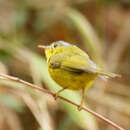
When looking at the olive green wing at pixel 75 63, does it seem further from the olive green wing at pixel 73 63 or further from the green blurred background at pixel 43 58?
the green blurred background at pixel 43 58

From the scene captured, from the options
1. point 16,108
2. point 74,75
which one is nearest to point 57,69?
Answer: point 74,75

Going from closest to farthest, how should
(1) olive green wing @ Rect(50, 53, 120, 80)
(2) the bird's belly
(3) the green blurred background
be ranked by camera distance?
(1) olive green wing @ Rect(50, 53, 120, 80), (2) the bird's belly, (3) the green blurred background

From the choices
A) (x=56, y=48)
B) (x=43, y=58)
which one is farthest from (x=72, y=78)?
(x=43, y=58)

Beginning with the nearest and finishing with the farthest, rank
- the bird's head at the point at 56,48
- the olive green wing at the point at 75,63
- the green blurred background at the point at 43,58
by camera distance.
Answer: the olive green wing at the point at 75,63, the bird's head at the point at 56,48, the green blurred background at the point at 43,58

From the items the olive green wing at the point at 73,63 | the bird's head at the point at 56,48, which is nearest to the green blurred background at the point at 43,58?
the bird's head at the point at 56,48

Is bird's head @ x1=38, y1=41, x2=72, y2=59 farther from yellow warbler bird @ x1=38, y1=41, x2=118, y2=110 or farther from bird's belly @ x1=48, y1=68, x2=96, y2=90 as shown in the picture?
bird's belly @ x1=48, y1=68, x2=96, y2=90

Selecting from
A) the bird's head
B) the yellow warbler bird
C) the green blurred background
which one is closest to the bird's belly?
the yellow warbler bird
